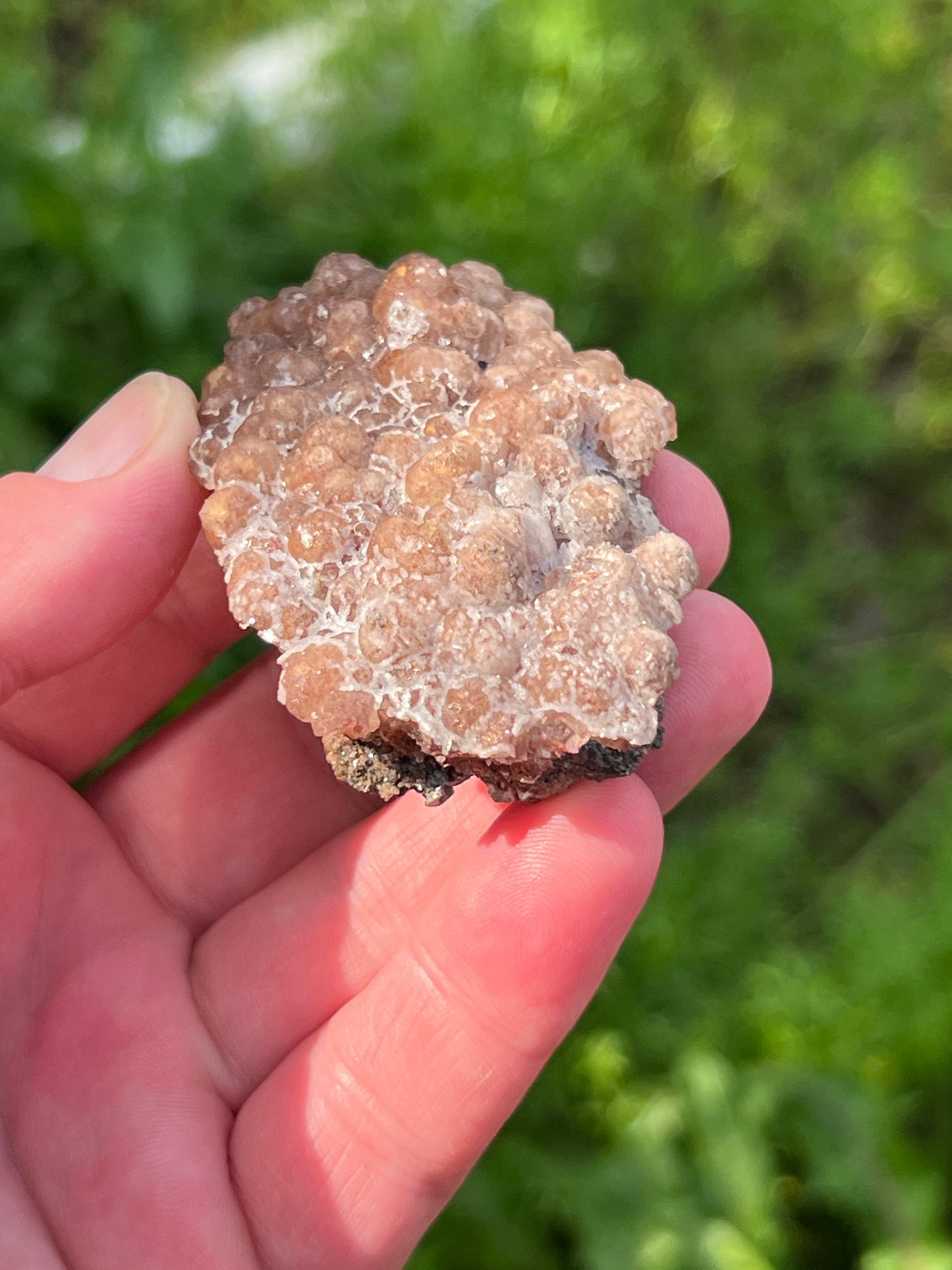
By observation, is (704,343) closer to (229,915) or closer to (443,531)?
(443,531)

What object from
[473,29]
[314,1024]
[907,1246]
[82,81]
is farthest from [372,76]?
[907,1246]

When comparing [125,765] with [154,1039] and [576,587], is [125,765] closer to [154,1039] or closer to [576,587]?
[154,1039]

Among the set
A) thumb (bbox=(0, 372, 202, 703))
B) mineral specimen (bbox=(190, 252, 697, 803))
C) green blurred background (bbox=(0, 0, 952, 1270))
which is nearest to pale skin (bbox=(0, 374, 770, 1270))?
thumb (bbox=(0, 372, 202, 703))

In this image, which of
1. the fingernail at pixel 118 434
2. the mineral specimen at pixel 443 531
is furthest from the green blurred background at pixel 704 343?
the mineral specimen at pixel 443 531

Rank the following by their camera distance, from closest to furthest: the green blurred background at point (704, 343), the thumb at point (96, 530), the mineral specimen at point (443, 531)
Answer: the mineral specimen at point (443, 531) < the thumb at point (96, 530) < the green blurred background at point (704, 343)

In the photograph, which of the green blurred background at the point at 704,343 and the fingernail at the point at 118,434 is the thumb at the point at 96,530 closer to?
the fingernail at the point at 118,434

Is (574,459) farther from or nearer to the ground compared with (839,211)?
farther from the ground

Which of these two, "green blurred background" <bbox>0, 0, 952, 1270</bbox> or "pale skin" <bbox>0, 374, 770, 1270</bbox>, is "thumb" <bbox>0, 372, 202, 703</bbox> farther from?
"green blurred background" <bbox>0, 0, 952, 1270</bbox>
